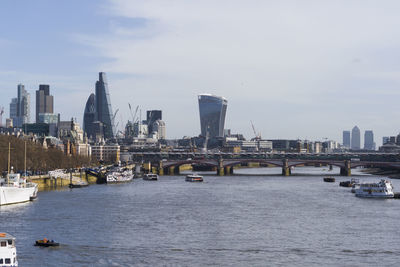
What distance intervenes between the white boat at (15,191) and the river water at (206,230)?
1.89 meters

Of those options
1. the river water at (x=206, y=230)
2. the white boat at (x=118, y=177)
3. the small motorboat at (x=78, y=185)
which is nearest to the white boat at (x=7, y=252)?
the river water at (x=206, y=230)

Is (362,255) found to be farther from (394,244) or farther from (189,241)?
(189,241)

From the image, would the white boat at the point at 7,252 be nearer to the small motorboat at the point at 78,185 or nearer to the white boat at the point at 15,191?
the white boat at the point at 15,191

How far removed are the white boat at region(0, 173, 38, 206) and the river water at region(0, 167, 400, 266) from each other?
1.89 m

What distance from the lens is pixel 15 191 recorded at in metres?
90.9

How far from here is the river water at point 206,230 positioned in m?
54.4

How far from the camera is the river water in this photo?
2143 inches

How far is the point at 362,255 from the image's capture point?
185 ft

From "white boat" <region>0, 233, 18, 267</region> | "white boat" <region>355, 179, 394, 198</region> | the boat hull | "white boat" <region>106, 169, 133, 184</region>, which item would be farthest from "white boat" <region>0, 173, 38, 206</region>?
"white boat" <region>106, 169, 133, 184</region>

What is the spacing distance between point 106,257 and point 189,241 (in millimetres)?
9824

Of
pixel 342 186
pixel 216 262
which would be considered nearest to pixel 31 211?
pixel 216 262

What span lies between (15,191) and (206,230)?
3305 cm

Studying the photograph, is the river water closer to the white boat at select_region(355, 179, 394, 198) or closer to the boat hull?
the boat hull

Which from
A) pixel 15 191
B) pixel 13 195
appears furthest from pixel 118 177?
pixel 13 195
